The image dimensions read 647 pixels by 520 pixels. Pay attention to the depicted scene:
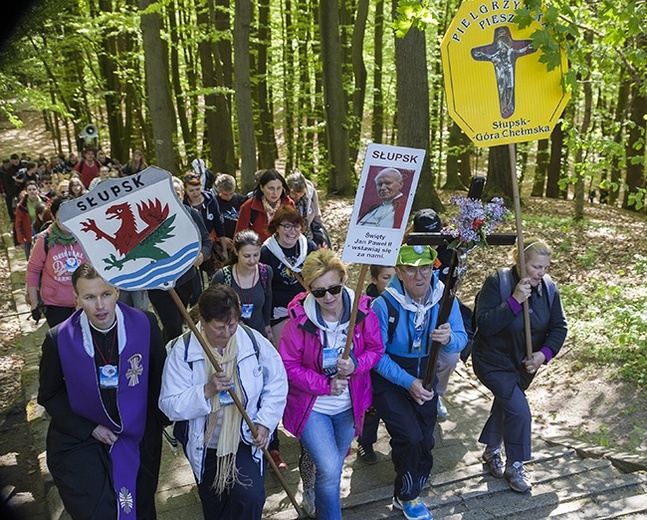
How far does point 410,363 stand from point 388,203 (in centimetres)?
128

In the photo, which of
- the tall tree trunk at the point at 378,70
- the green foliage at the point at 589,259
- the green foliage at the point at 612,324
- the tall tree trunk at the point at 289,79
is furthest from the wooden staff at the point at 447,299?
the tall tree trunk at the point at 289,79

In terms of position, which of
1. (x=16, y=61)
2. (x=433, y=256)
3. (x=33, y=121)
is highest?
(x=16, y=61)

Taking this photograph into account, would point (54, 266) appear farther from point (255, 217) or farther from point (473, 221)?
point (473, 221)

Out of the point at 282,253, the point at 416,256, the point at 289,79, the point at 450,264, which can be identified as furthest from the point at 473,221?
the point at 289,79

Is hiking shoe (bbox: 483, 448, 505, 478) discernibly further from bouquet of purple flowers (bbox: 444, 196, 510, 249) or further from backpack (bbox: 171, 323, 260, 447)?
backpack (bbox: 171, 323, 260, 447)

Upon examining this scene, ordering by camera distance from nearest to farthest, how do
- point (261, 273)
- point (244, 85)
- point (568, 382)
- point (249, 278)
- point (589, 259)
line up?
point (249, 278) → point (261, 273) → point (568, 382) → point (589, 259) → point (244, 85)

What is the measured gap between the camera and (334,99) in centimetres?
1731

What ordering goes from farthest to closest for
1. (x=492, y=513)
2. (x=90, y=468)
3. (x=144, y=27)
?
(x=144, y=27) → (x=492, y=513) → (x=90, y=468)

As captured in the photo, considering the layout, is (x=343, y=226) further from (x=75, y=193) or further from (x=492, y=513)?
(x=492, y=513)

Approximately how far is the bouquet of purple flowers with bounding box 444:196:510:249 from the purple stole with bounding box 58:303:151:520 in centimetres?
216

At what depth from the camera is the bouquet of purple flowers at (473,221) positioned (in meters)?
4.38

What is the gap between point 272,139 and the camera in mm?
24984

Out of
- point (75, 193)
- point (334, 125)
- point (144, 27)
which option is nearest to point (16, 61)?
point (75, 193)

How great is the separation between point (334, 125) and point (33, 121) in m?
43.9
